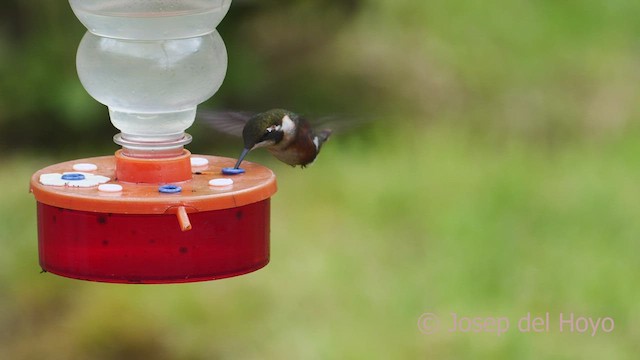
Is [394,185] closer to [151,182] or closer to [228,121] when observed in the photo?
[228,121]

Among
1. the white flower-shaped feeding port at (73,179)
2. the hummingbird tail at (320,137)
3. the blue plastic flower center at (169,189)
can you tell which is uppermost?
the blue plastic flower center at (169,189)

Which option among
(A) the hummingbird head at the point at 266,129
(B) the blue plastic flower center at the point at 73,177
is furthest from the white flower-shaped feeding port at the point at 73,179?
(A) the hummingbird head at the point at 266,129

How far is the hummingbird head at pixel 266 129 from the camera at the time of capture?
2.96 metres

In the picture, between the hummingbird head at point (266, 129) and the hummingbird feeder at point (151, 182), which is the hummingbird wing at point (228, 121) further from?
the hummingbird feeder at point (151, 182)

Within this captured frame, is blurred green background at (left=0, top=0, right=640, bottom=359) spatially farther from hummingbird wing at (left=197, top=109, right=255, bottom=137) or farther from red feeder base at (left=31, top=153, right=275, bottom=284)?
red feeder base at (left=31, top=153, right=275, bottom=284)

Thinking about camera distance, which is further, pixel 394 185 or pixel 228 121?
pixel 394 185

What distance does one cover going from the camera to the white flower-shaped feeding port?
2373 millimetres

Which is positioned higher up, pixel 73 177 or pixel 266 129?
pixel 73 177

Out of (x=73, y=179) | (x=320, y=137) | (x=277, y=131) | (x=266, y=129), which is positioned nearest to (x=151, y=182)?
(x=73, y=179)

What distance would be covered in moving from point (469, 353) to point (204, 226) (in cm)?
268

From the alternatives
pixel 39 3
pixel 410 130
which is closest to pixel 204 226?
pixel 39 3

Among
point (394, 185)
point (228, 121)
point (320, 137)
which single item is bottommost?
point (394, 185)

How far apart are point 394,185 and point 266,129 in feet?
7.85

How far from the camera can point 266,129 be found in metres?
3.05
